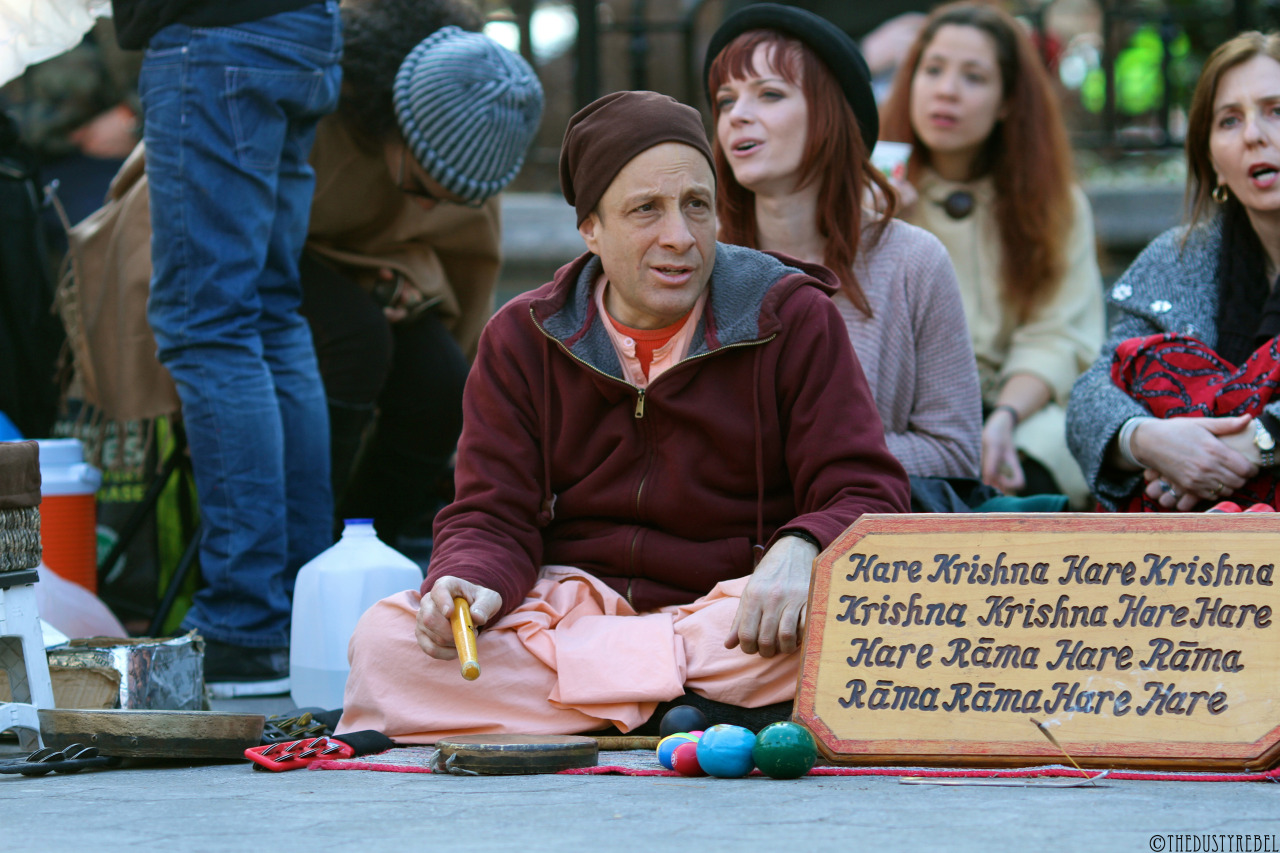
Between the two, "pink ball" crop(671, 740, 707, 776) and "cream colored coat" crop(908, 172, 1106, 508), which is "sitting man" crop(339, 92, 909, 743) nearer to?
"pink ball" crop(671, 740, 707, 776)

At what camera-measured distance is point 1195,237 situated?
3.24 meters

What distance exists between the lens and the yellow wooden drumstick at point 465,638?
229 centimetres

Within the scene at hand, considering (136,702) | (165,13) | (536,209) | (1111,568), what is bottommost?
(136,702)

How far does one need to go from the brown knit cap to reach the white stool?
3.76 ft

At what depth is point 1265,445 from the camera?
2.79 metres

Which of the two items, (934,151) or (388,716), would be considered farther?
(934,151)

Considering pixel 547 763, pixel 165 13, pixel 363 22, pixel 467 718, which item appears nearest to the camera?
pixel 547 763

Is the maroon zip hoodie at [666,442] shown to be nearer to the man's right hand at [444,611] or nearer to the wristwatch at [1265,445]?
the man's right hand at [444,611]

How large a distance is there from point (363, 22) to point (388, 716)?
77.4 inches

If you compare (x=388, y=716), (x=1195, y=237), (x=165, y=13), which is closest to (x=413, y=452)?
(x=165, y=13)

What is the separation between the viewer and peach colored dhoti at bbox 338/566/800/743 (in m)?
2.50

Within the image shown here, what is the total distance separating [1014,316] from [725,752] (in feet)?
8.07

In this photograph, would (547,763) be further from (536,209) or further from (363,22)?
(536,209)

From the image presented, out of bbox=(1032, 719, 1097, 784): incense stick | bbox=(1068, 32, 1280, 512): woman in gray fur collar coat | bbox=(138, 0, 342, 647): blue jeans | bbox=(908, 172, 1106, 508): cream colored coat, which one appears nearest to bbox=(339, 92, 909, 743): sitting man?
bbox=(1032, 719, 1097, 784): incense stick
